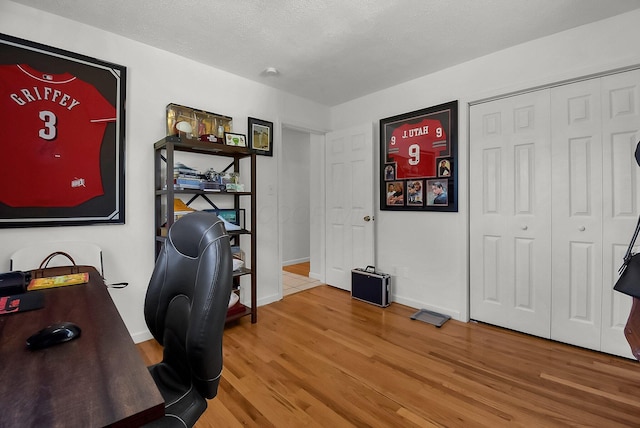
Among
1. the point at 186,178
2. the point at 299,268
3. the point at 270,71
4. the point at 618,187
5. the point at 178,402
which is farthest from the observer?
the point at 299,268

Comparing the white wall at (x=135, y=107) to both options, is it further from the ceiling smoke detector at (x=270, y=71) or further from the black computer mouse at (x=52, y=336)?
the black computer mouse at (x=52, y=336)

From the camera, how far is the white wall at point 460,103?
7.13 ft

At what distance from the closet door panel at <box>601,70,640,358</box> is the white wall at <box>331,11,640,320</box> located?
0.68 ft

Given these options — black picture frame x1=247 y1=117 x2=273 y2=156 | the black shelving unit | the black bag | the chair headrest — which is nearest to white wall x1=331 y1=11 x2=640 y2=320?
black picture frame x1=247 y1=117 x2=273 y2=156

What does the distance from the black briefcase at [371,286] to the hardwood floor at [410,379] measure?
0.47 metres

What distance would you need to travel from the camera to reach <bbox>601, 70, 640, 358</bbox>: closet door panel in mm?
2090

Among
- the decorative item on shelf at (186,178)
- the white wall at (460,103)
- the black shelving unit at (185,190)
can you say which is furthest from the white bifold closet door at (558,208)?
the decorative item on shelf at (186,178)

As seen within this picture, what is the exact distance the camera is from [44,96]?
6.66 feet

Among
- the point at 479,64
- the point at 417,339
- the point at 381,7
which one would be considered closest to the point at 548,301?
the point at 417,339

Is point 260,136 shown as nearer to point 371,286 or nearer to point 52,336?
point 371,286

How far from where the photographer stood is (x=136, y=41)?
240 cm

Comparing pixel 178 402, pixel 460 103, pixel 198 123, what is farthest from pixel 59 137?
pixel 460 103

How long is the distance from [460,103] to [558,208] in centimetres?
123

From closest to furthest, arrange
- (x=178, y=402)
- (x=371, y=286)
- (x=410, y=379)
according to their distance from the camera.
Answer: (x=178, y=402) < (x=410, y=379) < (x=371, y=286)
